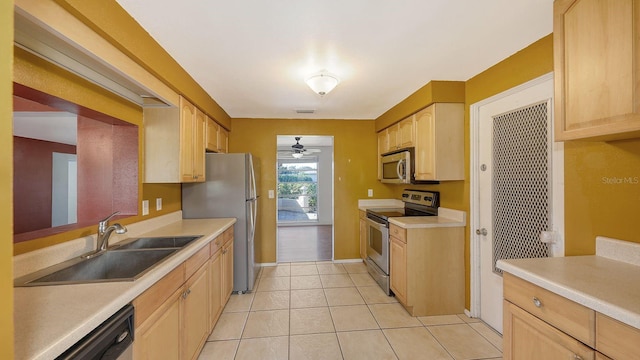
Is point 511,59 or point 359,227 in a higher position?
point 511,59

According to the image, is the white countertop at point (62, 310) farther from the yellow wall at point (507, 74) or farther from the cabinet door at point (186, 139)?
the yellow wall at point (507, 74)

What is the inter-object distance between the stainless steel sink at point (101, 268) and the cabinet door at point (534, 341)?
190 cm

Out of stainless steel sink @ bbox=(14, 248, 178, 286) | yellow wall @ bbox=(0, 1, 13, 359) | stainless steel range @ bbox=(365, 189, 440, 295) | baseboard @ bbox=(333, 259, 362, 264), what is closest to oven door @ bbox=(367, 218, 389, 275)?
stainless steel range @ bbox=(365, 189, 440, 295)

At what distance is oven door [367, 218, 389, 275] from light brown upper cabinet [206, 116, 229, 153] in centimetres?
231

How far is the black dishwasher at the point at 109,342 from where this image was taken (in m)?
0.81

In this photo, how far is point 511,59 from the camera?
199cm

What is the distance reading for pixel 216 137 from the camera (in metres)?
3.27

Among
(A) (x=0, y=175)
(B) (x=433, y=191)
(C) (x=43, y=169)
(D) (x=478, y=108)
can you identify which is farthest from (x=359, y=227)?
(A) (x=0, y=175)

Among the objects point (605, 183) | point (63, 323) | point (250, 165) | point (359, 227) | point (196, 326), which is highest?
point (250, 165)

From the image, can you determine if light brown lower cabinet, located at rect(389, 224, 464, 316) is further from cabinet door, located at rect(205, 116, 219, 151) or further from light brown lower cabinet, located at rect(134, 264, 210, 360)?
cabinet door, located at rect(205, 116, 219, 151)

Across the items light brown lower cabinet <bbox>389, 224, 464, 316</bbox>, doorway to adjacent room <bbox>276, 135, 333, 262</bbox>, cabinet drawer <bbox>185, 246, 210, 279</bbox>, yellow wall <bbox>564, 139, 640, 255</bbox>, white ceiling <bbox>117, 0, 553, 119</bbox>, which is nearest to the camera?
yellow wall <bbox>564, 139, 640, 255</bbox>

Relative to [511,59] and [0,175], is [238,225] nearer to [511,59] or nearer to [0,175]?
[0,175]

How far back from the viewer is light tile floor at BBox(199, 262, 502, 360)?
1985mm

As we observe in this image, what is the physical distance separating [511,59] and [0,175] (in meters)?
2.83
